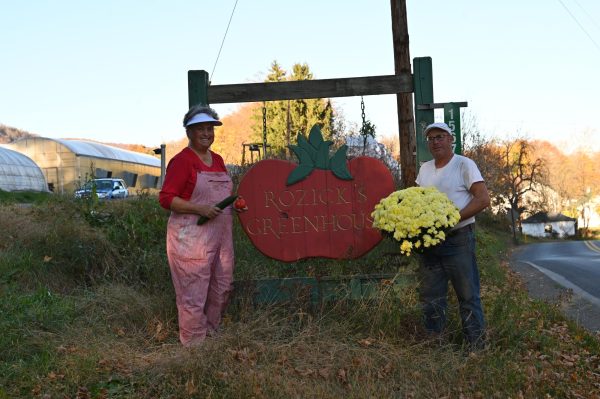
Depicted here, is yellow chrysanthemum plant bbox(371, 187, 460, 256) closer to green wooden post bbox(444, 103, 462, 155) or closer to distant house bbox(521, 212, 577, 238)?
green wooden post bbox(444, 103, 462, 155)

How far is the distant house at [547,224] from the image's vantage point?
83875 mm

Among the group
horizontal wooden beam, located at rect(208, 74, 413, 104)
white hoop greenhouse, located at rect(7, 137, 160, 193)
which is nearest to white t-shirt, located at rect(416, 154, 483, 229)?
horizontal wooden beam, located at rect(208, 74, 413, 104)

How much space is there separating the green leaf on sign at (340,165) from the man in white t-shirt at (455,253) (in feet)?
3.06

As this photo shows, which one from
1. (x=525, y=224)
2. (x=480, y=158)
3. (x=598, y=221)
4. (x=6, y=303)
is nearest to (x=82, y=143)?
(x=480, y=158)

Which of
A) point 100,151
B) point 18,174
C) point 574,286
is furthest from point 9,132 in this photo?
point 574,286

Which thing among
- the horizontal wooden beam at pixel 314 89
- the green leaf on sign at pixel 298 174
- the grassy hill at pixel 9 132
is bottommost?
the green leaf on sign at pixel 298 174

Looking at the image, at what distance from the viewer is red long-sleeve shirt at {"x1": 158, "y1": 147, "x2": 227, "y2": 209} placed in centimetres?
541

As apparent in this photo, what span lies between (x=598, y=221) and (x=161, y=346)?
104m

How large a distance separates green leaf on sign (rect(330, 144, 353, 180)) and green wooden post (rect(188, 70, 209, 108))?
1.56 meters

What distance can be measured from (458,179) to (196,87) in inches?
115

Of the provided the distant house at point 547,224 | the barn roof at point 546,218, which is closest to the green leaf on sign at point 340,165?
the distant house at point 547,224

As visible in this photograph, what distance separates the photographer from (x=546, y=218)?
8400 centimetres

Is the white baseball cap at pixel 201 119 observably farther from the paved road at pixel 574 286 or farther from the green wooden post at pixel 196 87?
the paved road at pixel 574 286

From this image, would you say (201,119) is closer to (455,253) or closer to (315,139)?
(315,139)
